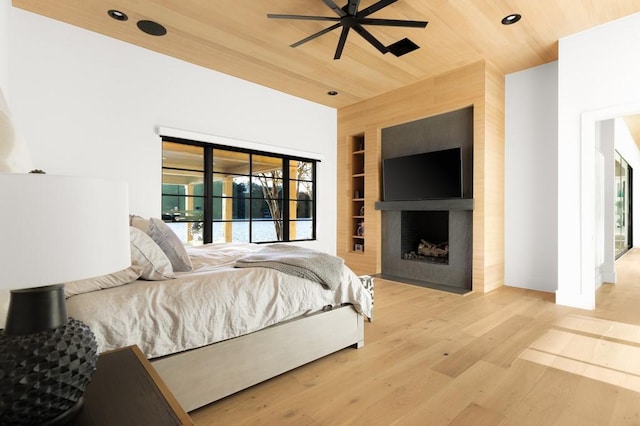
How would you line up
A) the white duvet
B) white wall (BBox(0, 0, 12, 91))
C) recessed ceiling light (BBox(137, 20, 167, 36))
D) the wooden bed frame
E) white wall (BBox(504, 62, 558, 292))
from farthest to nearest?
white wall (BBox(504, 62, 558, 292))
recessed ceiling light (BBox(137, 20, 167, 36))
white wall (BBox(0, 0, 12, 91))
the wooden bed frame
the white duvet

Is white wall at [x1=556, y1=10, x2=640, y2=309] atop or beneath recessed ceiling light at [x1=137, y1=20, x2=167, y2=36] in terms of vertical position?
beneath

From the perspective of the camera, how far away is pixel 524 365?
2.08 m

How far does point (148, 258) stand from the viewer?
1.66 m

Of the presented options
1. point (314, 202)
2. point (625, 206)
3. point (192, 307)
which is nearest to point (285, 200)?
point (314, 202)

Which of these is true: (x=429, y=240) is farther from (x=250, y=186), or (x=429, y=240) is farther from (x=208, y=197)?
(x=208, y=197)

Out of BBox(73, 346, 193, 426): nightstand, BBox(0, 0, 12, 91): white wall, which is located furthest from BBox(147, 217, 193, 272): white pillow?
BBox(0, 0, 12, 91): white wall

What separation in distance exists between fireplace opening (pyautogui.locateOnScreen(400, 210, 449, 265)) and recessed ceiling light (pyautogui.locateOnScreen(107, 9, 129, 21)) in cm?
399

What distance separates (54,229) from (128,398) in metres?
0.56

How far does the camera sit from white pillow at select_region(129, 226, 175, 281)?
1.63 m

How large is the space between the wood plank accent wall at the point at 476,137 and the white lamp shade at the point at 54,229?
13.2 ft

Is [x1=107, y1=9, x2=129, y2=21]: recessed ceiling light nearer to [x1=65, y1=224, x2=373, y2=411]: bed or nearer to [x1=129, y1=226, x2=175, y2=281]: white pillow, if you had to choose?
[x1=65, y1=224, x2=373, y2=411]: bed

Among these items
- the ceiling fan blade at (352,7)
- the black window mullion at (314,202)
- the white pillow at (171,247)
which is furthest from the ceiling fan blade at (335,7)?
the black window mullion at (314,202)

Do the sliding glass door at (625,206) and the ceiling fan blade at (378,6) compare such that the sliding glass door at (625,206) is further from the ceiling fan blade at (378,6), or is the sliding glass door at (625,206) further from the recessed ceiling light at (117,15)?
the recessed ceiling light at (117,15)

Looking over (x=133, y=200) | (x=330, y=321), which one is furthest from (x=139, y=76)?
(x=330, y=321)
